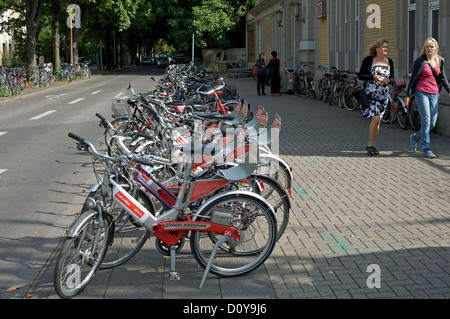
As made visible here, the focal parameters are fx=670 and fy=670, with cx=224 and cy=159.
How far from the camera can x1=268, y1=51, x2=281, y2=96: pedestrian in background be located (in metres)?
25.3

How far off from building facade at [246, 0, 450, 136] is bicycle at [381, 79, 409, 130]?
869 millimetres

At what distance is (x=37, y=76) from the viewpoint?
32938 millimetres

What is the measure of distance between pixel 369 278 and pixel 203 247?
1210 millimetres

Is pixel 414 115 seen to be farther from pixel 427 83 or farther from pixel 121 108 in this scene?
pixel 121 108

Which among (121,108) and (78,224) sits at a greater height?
(121,108)

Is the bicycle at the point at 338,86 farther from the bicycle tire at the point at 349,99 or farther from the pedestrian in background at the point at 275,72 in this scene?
the pedestrian in background at the point at 275,72

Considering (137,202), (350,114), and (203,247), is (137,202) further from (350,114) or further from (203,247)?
(350,114)

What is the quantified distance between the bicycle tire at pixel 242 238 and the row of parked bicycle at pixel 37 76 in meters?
22.7

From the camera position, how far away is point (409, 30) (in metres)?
16.1

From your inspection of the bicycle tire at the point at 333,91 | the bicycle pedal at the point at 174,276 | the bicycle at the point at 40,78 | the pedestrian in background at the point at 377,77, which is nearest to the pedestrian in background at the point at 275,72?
the bicycle tire at the point at 333,91

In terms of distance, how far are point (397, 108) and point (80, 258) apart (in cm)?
1023

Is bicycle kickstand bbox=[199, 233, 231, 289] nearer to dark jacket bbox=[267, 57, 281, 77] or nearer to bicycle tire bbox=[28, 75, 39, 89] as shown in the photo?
dark jacket bbox=[267, 57, 281, 77]

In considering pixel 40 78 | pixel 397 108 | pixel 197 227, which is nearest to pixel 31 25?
pixel 40 78

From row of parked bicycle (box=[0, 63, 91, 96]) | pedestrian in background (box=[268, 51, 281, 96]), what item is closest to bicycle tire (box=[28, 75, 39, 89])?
row of parked bicycle (box=[0, 63, 91, 96])
